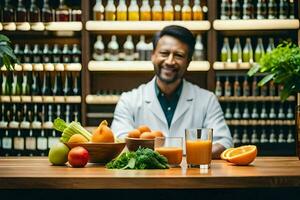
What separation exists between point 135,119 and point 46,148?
174cm

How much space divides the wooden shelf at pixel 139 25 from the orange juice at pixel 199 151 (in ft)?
8.98

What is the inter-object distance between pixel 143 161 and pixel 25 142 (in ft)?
10.5

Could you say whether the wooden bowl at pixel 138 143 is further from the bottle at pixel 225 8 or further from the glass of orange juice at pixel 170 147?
the bottle at pixel 225 8

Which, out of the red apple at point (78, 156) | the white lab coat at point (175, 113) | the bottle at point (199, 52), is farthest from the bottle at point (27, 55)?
the red apple at point (78, 156)

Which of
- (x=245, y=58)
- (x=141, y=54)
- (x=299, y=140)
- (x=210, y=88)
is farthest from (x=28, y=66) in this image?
(x=299, y=140)

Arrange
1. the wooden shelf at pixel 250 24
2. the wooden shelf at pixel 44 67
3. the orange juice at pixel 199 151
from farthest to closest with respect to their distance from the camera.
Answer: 1. the wooden shelf at pixel 44 67
2. the wooden shelf at pixel 250 24
3. the orange juice at pixel 199 151

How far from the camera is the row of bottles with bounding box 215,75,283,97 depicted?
4.98 meters

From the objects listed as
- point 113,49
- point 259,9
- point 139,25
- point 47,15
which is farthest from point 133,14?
point 259,9

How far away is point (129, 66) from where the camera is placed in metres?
4.76

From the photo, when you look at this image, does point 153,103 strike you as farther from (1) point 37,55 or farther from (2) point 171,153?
(1) point 37,55

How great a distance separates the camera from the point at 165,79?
354 cm

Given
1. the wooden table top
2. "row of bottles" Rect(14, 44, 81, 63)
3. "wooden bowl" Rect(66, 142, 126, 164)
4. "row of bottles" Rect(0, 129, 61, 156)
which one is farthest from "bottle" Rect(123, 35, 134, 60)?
the wooden table top

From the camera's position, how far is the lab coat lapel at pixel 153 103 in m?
3.53

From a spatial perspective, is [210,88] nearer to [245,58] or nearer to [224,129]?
[245,58]
